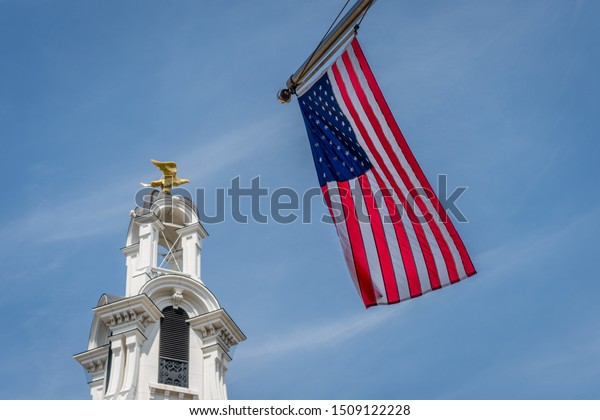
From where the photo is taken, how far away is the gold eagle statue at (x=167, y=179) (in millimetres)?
51438

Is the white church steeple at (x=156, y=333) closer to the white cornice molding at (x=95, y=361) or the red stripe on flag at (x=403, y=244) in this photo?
the white cornice molding at (x=95, y=361)

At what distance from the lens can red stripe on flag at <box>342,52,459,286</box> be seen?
77.2 feet

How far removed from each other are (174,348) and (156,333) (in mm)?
987

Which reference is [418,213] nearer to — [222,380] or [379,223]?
[379,223]

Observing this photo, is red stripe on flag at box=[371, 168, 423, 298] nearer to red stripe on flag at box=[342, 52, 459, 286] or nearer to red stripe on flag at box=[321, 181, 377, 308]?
red stripe on flag at box=[342, 52, 459, 286]

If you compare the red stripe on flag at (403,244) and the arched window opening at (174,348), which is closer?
the red stripe on flag at (403,244)

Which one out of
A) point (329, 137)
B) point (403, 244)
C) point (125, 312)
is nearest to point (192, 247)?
point (125, 312)

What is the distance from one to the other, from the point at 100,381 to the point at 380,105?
2446cm

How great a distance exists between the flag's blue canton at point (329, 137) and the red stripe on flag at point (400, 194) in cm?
22

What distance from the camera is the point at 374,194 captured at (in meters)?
24.5

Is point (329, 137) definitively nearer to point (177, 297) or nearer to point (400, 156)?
point (400, 156)

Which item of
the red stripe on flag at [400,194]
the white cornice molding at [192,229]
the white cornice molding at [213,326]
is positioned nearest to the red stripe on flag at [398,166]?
the red stripe on flag at [400,194]

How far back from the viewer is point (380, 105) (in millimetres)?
25000

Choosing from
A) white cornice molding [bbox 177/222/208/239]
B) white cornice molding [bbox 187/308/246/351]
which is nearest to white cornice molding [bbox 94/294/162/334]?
white cornice molding [bbox 187/308/246/351]
